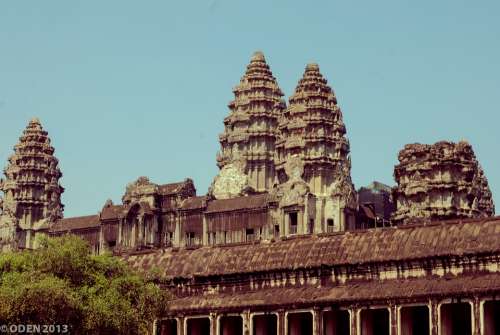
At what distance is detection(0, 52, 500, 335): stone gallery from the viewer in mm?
70312

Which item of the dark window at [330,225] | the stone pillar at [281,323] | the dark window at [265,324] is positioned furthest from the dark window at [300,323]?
the dark window at [330,225]

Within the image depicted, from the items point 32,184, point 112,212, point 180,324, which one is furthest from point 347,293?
point 32,184

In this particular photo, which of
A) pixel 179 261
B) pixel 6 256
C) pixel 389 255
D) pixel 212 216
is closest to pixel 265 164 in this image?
pixel 212 216

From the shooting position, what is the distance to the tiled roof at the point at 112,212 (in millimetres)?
132500

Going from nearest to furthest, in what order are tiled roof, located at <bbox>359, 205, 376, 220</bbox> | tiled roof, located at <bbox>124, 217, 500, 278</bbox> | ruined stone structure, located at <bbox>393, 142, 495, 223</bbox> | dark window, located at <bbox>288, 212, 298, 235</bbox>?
tiled roof, located at <bbox>124, 217, 500, 278</bbox>, dark window, located at <bbox>288, 212, 298, 235</bbox>, ruined stone structure, located at <bbox>393, 142, 495, 223</bbox>, tiled roof, located at <bbox>359, 205, 376, 220</bbox>

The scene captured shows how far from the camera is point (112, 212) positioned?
134 meters

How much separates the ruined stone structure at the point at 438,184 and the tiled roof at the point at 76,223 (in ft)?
117

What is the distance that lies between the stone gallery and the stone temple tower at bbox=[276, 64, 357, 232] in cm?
17

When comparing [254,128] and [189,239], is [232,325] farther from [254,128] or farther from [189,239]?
[254,128]

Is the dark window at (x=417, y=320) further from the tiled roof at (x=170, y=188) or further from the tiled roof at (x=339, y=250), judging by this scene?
the tiled roof at (x=170, y=188)

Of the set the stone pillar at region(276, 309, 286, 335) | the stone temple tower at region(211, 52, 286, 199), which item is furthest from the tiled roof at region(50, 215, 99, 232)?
the stone pillar at region(276, 309, 286, 335)

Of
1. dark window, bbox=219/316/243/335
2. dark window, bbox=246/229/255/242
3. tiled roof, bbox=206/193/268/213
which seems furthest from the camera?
tiled roof, bbox=206/193/268/213

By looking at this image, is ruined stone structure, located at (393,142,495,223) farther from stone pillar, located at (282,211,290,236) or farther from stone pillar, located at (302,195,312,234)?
stone pillar, located at (282,211,290,236)

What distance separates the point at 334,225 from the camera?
399 feet
